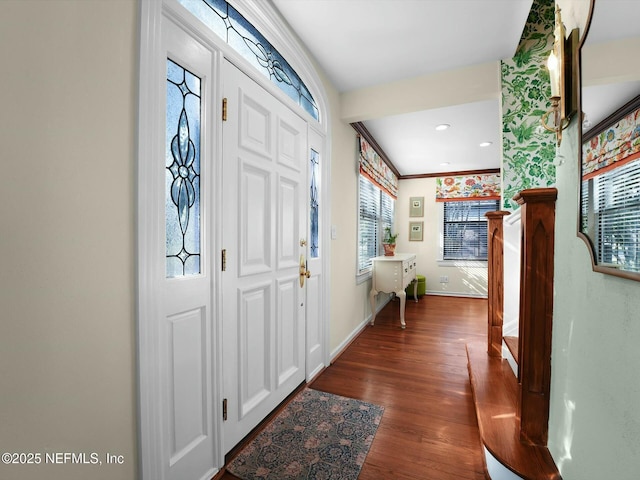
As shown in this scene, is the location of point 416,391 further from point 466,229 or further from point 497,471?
point 466,229

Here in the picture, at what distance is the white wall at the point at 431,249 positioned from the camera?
586cm

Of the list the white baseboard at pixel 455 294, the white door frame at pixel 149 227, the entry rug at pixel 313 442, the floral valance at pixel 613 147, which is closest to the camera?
the floral valance at pixel 613 147

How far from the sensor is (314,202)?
2535 millimetres

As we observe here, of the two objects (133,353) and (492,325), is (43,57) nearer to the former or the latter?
(133,353)

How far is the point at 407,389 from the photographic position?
229cm

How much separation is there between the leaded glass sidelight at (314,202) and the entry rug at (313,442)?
112cm

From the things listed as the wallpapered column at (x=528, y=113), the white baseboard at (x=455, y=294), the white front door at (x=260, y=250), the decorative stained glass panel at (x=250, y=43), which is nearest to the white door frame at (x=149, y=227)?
the decorative stained glass panel at (x=250, y=43)

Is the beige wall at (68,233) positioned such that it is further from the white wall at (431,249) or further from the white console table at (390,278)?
the white wall at (431,249)

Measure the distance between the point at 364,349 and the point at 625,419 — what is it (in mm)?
2465

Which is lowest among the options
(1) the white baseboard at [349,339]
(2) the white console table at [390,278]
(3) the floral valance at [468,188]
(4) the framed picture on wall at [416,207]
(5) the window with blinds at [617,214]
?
(1) the white baseboard at [349,339]

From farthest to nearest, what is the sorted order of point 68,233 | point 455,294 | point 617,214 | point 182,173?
1. point 455,294
2. point 182,173
3. point 68,233
4. point 617,214

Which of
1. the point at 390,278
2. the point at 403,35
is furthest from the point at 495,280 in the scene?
the point at 403,35

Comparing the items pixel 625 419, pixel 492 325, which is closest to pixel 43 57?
pixel 625 419

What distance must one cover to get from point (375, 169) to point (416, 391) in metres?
2.98
